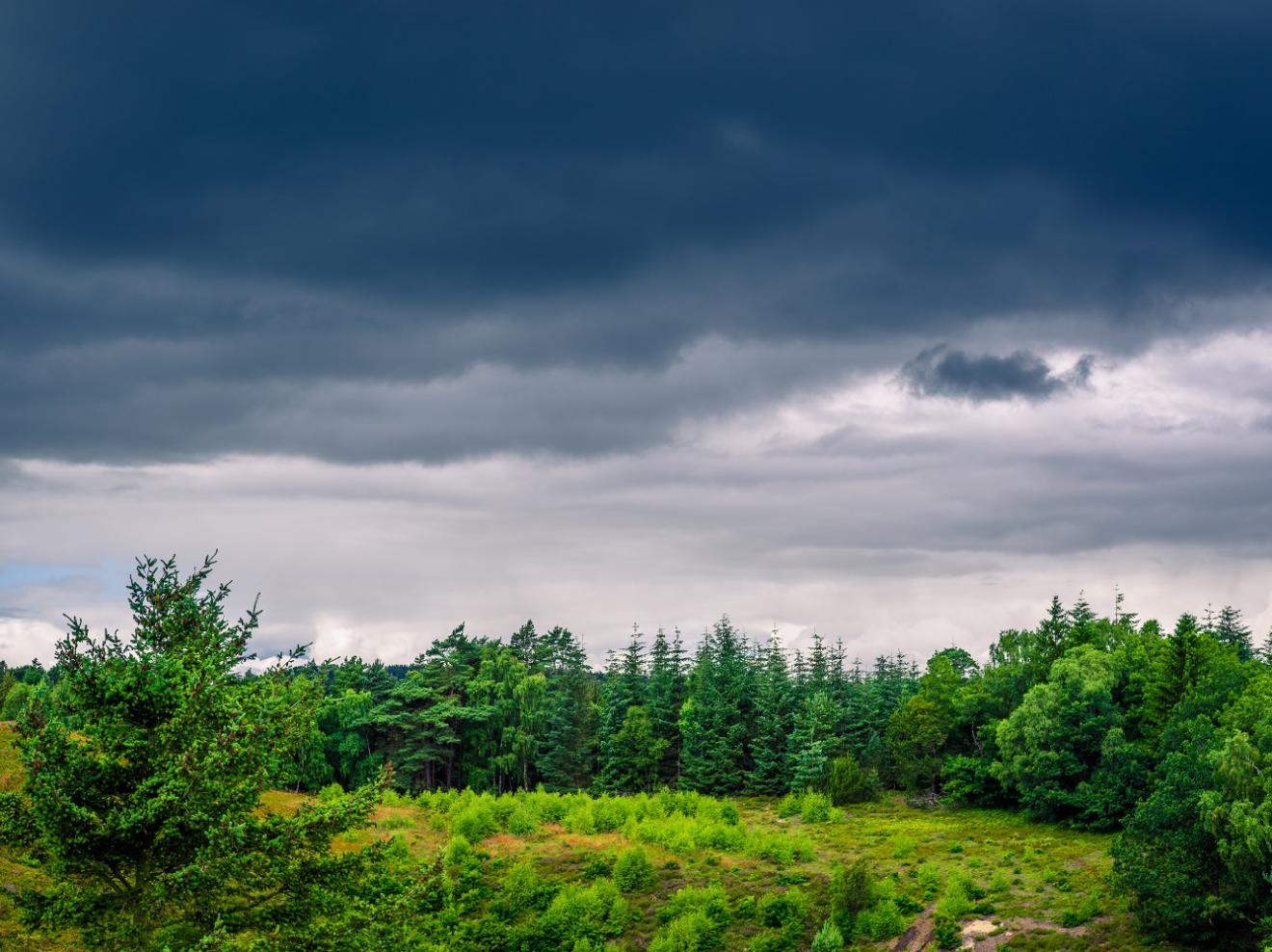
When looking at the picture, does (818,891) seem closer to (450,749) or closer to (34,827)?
(34,827)

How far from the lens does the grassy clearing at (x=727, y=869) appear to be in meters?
51.7

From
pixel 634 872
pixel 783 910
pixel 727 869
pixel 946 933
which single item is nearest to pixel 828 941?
A: pixel 783 910

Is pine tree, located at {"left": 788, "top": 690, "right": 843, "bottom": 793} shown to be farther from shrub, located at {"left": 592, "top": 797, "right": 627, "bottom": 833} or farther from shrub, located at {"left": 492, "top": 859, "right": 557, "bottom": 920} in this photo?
shrub, located at {"left": 492, "top": 859, "right": 557, "bottom": 920}

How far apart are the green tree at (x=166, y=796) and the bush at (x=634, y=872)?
130ft

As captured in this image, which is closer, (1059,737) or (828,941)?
(828,941)

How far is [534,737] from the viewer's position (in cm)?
10738

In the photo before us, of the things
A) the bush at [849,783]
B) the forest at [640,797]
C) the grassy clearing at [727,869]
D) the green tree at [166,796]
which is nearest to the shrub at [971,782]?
the forest at [640,797]

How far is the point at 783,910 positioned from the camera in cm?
5447

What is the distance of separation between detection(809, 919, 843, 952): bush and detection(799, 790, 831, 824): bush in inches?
1392

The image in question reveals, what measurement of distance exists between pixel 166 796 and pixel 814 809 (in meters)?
75.4

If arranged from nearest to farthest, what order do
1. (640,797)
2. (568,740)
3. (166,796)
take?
1. (166,796)
2. (640,797)
3. (568,740)

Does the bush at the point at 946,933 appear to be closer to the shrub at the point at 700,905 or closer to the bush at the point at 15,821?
the shrub at the point at 700,905

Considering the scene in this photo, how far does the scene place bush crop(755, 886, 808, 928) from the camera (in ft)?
176

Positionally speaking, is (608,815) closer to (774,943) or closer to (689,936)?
(689,936)
